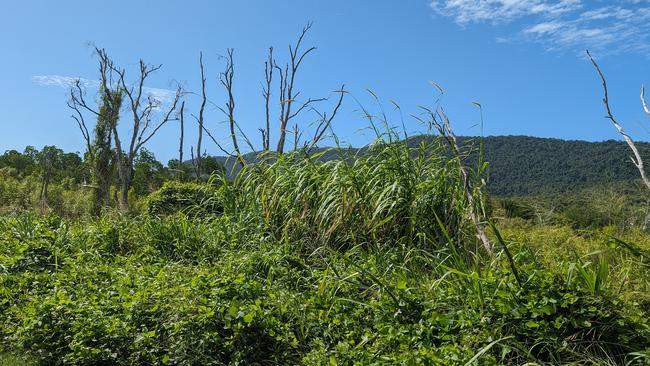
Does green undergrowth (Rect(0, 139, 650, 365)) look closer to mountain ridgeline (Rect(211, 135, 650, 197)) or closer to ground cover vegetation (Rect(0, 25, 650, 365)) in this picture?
ground cover vegetation (Rect(0, 25, 650, 365))

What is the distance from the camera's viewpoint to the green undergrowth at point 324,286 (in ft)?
10.7

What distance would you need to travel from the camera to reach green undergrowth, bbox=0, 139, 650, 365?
128 inches

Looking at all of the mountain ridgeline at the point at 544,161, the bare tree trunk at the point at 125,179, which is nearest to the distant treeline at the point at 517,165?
the mountain ridgeline at the point at 544,161

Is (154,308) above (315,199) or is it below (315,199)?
below

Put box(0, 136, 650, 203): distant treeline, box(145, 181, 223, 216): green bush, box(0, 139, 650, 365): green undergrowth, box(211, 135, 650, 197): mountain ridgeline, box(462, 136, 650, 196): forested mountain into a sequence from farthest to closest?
box(462, 136, 650, 196): forested mountain, box(211, 135, 650, 197): mountain ridgeline, box(0, 136, 650, 203): distant treeline, box(145, 181, 223, 216): green bush, box(0, 139, 650, 365): green undergrowth

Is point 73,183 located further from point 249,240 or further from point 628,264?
point 628,264

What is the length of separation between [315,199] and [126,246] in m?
2.13

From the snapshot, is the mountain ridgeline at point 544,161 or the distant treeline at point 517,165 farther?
the mountain ridgeline at point 544,161

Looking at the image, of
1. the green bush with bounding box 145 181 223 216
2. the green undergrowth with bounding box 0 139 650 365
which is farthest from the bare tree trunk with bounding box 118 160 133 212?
the green undergrowth with bounding box 0 139 650 365

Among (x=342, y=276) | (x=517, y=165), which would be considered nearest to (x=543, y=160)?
(x=517, y=165)

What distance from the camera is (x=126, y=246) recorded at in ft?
21.1

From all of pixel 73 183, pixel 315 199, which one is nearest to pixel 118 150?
pixel 73 183

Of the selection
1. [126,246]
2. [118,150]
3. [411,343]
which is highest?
[118,150]

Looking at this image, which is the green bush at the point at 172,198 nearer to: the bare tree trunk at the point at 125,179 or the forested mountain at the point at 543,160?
the bare tree trunk at the point at 125,179
